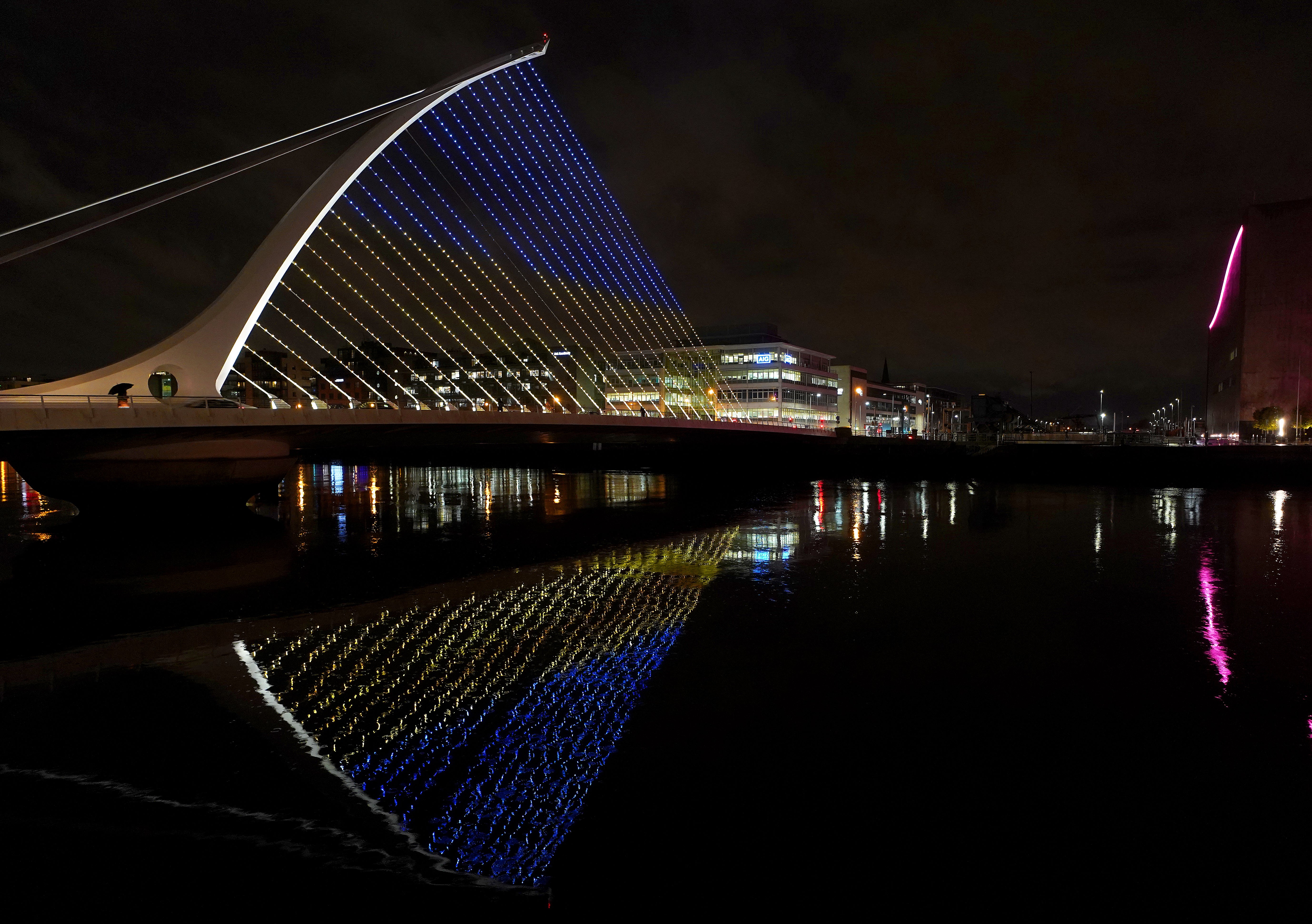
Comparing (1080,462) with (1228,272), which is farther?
(1228,272)

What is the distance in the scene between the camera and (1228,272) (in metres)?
59.9

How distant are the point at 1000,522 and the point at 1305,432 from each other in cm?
3599

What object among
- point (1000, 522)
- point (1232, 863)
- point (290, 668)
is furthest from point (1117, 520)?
point (290, 668)

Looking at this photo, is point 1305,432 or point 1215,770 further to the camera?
point 1305,432

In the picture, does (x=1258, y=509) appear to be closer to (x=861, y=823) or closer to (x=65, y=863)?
(x=861, y=823)

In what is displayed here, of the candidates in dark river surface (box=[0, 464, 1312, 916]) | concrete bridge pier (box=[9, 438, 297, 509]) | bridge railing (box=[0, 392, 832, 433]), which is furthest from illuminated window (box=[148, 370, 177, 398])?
dark river surface (box=[0, 464, 1312, 916])

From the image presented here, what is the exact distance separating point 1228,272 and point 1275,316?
478 inches

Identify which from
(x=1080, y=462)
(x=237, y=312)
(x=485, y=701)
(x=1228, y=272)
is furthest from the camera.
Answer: (x=1228, y=272)

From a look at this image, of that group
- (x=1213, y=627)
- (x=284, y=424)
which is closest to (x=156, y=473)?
(x=284, y=424)

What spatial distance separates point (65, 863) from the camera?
4.32 m

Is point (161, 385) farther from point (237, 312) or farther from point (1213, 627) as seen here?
point (1213, 627)

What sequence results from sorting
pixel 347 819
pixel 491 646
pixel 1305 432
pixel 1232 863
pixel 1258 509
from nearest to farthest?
pixel 1232 863 < pixel 347 819 < pixel 491 646 < pixel 1258 509 < pixel 1305 432

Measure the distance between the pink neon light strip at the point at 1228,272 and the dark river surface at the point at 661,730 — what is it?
54551 mm

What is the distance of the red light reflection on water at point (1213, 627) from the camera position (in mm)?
8242
